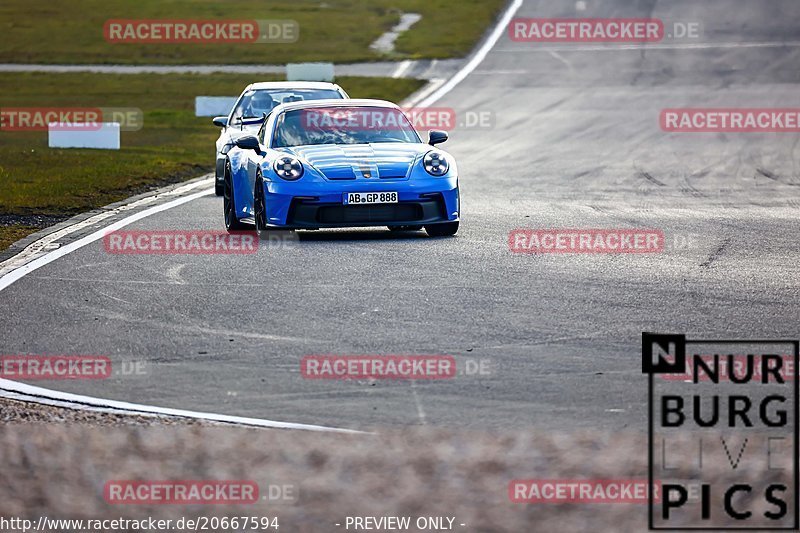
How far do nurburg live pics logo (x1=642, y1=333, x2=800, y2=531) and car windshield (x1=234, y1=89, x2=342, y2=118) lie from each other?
1025cm

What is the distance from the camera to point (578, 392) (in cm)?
762

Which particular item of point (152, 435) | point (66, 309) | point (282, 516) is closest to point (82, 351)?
point (66, 309)

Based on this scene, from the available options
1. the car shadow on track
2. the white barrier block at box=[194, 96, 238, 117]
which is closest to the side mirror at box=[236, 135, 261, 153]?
the car shadow on track

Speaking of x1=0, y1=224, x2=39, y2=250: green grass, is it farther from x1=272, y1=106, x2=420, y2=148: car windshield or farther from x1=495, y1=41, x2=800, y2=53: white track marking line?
x1=495, y1=41, x2=800, y2=53: white track marking line

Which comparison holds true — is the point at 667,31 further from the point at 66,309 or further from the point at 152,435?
the point at 152,435

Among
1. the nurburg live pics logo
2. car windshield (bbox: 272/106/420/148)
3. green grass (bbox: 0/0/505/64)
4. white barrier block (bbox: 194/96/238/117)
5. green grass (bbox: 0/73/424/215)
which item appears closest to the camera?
the nurburg live pics logo

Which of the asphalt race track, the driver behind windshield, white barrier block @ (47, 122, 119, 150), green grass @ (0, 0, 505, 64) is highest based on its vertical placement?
green grass @ (0, 0, 505, 64)

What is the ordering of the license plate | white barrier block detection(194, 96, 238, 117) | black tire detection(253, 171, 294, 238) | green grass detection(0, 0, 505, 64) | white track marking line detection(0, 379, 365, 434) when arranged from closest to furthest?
white track marking line detection(0, 379, 365, 434), the license plate, black tire detection(253, 171, 294, 238), white barrier block detection(194, 96, 238, 117), green grass detection(0, 0, 505, 64)

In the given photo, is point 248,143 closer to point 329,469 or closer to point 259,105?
point 259,105

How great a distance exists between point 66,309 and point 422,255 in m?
3.59

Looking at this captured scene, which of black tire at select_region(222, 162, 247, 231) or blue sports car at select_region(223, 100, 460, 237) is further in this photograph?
black tire at select_region(222, 162, 247, 231)

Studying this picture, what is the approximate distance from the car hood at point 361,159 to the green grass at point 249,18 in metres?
26.9

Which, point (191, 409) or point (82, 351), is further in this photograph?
point (82, 351)

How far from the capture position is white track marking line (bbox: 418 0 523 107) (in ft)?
111
